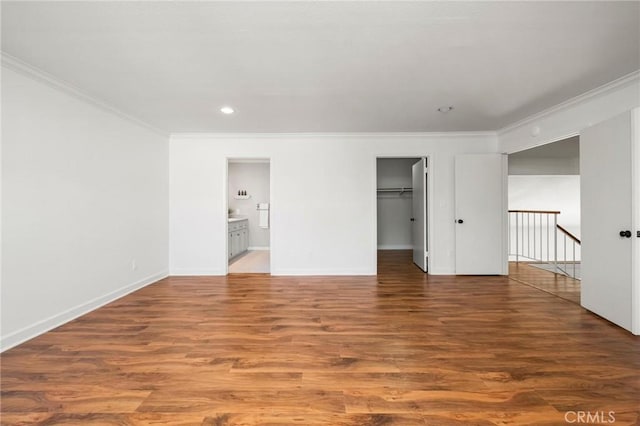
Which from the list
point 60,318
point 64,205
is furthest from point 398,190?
point 60,318

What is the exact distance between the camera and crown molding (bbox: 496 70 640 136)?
2580 millimetres

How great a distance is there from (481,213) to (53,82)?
5874mm

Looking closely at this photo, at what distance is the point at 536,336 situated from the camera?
2.35 metres

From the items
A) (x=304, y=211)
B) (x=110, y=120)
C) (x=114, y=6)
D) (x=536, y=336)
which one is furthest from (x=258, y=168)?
(x=536, y=336)

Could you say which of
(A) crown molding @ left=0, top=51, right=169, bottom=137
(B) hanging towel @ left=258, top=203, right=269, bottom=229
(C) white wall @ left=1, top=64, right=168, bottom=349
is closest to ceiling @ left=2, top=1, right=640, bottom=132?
(A) crown molding @ left=0, top=51, right=169, bottom=137

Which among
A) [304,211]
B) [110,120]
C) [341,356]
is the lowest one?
[341,356]

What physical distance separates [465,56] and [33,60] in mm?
3709

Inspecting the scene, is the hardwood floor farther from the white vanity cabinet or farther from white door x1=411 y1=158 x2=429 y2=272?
the white vanity cabinet

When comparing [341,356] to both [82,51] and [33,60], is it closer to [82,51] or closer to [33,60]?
[82,51]

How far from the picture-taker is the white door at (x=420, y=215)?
4723mm

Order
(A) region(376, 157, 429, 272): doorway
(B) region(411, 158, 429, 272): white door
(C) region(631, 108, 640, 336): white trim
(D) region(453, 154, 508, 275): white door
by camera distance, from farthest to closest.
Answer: (A) region(376, 157, 429, 272): doorway
(B) region(411, 158, 429, 272): white door
(D) region(453, 154, 508, 275): white door
(C) region(631, 108, 640, 336): white trim

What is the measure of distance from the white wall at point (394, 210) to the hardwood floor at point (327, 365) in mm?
3984

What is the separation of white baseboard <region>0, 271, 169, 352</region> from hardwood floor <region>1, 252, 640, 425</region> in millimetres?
89

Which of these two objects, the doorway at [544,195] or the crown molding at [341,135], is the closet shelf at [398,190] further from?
the doorway at [544,195]
